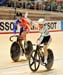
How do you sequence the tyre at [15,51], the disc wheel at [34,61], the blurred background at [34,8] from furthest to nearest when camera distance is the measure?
the blurred background at [34,8], the tyre at [15,51], the disc wheel at [34,61]

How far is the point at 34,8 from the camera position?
21.3m

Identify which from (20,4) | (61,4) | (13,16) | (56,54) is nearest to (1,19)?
(13,16)

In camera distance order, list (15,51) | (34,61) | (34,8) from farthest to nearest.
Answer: (34,8) < (15,51) < (34,61)

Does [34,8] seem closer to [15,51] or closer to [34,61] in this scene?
[15,51]

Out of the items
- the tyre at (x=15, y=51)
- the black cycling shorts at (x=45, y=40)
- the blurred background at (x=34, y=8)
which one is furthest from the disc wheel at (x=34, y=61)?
the blurred background at (x=34, y=8)

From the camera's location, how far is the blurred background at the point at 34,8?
→ 1941cm

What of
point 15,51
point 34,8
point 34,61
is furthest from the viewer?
point 34,8

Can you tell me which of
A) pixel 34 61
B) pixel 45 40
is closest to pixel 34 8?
pixel 45 40

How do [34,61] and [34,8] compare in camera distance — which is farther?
[34,8]

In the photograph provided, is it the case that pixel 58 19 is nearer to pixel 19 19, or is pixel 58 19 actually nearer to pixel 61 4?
pixel 61 4

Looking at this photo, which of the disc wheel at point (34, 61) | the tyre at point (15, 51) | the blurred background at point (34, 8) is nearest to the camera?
the disc wheel at point (34, 61)

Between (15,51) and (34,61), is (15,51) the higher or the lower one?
the lower one

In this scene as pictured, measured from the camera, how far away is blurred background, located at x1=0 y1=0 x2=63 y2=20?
1941 cm

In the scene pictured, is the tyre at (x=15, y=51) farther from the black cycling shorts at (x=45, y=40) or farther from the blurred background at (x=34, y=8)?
the blurred background at (x=34, y=8)
